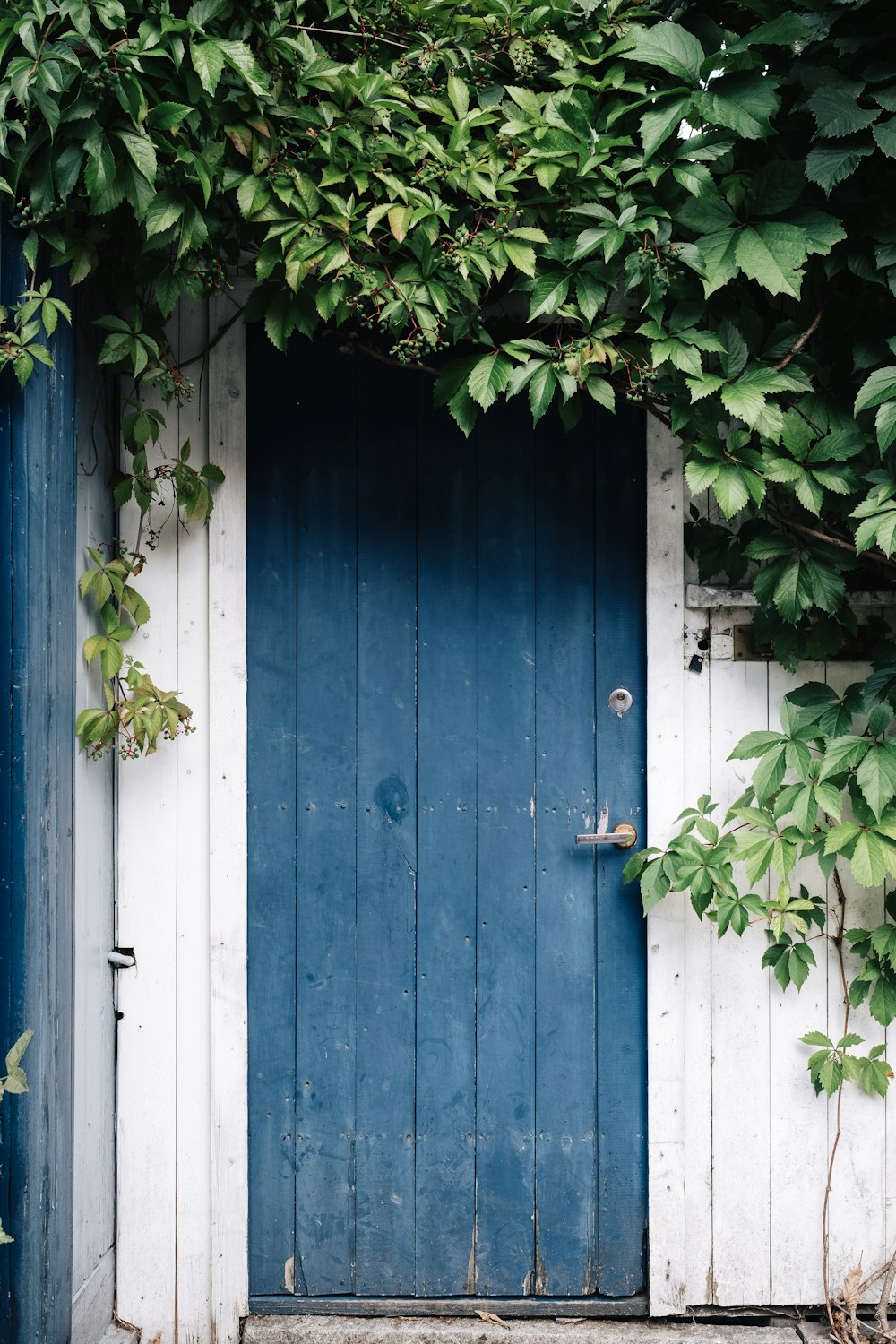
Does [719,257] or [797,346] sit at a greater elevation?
[719,257]

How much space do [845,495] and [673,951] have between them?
1042 millimetres

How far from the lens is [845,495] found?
5.66 ft

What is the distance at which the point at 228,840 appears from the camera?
192 centimetres

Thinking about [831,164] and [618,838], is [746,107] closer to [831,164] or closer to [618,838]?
[831,164]

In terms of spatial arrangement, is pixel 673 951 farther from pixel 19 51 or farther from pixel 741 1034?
pixel 19 51

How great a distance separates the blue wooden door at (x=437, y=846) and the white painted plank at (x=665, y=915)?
0.04 m

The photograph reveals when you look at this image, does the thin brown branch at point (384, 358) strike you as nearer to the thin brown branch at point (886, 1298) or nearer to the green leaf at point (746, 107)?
the green leaf at point (746, 107)

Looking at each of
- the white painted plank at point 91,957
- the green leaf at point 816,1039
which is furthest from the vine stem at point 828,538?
the white painted plank at point 91,957

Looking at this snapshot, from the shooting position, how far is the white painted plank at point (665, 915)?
75.4 inches

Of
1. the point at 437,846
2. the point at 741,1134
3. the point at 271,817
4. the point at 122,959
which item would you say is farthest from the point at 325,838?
the point at 741,1134

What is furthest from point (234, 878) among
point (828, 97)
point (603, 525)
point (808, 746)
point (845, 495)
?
point (828, 97)

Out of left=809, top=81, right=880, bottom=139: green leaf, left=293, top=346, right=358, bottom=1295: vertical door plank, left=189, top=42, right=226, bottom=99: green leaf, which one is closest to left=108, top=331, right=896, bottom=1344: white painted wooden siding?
left=293, top=346, right=358, bottom=1295: vertical door plank

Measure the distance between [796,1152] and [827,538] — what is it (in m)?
1.36

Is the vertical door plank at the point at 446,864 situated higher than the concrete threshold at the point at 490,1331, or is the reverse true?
the vertical door plank at the point at 446,864
